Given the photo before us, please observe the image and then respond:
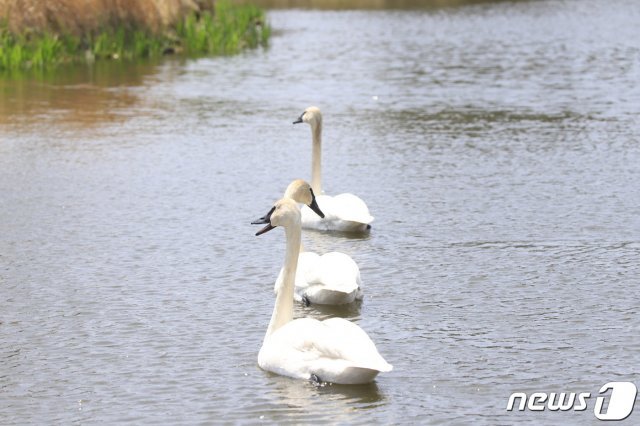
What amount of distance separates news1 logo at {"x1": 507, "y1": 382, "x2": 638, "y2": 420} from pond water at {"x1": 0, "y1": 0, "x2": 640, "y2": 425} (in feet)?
0.28

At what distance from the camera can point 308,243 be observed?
12.6 m

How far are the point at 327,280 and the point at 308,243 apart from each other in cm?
256

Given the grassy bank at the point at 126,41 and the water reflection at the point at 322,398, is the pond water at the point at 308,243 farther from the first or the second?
the grassy bank at the point at 126,41

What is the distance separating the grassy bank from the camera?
29.2m

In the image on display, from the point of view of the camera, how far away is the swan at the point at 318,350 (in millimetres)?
7977

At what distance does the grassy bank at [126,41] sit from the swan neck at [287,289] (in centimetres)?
2029

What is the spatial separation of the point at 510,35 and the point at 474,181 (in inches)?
1043

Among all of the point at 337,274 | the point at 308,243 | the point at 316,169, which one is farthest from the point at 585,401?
the point at 316,169

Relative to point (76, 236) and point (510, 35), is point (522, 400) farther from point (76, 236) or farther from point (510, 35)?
point (510, 35)

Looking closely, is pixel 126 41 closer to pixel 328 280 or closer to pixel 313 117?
pixel 313 117

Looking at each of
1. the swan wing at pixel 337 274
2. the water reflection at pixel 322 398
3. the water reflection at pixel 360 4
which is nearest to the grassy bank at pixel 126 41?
the swan wing at pixel 337 274

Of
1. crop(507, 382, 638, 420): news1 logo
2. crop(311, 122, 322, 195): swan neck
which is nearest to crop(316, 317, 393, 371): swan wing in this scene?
crop(507, 382, 638, 420): news1 logo

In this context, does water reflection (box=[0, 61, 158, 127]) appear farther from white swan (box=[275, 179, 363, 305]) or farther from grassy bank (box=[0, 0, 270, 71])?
white swan (box=[275, 179, 363, 305])

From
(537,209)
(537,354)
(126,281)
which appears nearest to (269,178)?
(537,209)
